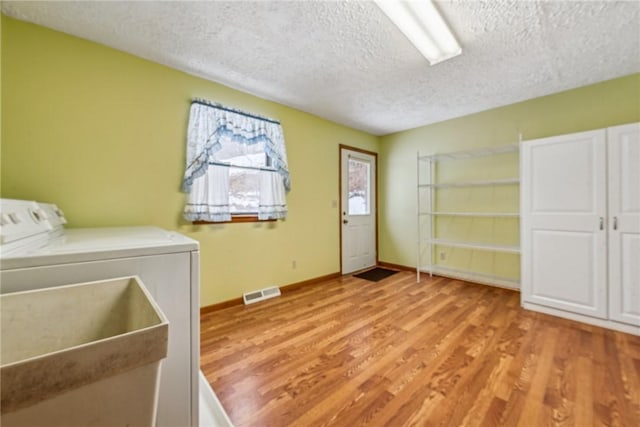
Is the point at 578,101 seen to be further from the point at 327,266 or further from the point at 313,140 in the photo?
the point at 327,266

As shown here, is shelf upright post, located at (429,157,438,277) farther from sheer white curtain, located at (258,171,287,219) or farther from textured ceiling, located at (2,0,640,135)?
sheer white curtain, located at (258,171,287,219)

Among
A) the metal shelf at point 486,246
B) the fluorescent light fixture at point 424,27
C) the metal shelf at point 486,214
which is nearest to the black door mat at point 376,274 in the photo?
the metal shelf at point 486,246

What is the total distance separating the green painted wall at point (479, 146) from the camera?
262cm

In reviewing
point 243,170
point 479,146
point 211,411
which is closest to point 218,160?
point 243,170

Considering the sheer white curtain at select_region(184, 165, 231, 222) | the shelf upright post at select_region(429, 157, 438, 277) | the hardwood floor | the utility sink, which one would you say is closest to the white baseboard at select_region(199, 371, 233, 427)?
the hardwood floor

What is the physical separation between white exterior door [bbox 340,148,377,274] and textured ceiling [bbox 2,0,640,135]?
1.33 m

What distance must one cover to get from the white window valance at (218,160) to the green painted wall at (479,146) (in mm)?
2198

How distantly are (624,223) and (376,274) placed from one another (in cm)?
264

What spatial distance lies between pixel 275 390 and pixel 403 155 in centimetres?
377

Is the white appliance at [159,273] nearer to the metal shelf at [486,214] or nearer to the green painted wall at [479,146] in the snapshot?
the metal shelf at [486,214]

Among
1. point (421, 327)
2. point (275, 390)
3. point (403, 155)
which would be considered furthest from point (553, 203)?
point (275, 390)

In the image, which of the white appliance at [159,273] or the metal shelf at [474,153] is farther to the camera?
the metal shelf at [474,153]

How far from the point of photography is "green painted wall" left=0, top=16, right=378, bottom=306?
5.78 ft

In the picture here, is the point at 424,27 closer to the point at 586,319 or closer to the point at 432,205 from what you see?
the point at 432,205
